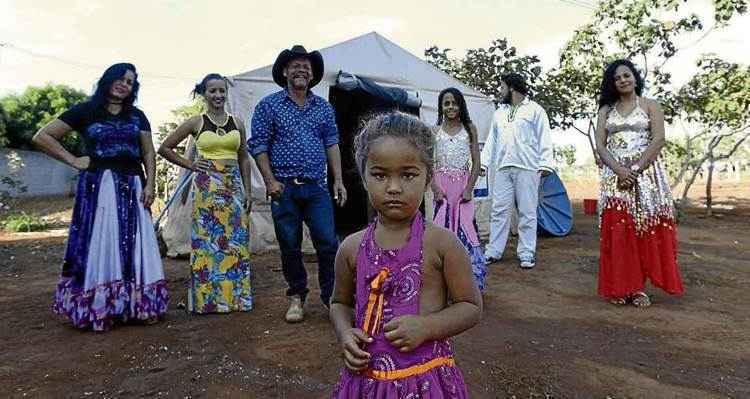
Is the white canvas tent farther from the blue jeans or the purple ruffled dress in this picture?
the purple ruffled dress

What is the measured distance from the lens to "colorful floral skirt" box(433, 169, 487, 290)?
4020 millimetres

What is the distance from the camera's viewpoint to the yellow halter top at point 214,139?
376cm

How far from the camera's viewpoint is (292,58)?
344 centimetres

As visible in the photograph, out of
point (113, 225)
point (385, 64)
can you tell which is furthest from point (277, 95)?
point (385, 64)

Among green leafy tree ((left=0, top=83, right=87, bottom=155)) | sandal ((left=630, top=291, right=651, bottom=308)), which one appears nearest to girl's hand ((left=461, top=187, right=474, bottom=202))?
sandal ((left=630, top=291, right=651, bottom=308))

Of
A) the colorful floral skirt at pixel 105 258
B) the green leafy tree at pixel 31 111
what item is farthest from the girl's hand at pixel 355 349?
the green leafy tree at pixel 31 111

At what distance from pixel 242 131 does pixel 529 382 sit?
254 centimetres

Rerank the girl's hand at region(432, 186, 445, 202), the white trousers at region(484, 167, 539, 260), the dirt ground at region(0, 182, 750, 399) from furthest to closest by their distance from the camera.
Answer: the white trousers at region(484, 167, 539, 260), the girl's hand at region(432, 186, 445, 202), the dirt ground at region(0, 182, 750, 399)

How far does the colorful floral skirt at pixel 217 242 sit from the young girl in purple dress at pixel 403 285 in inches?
99.6

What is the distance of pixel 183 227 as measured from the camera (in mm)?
6227

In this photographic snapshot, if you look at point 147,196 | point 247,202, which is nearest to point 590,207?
point 247,202

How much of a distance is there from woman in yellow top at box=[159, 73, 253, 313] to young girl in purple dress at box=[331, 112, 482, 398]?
253 cm

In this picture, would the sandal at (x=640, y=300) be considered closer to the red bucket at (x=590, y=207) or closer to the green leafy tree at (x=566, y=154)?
the red bucket at (x=590, y=207)

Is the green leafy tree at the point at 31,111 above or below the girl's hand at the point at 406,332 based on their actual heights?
above
